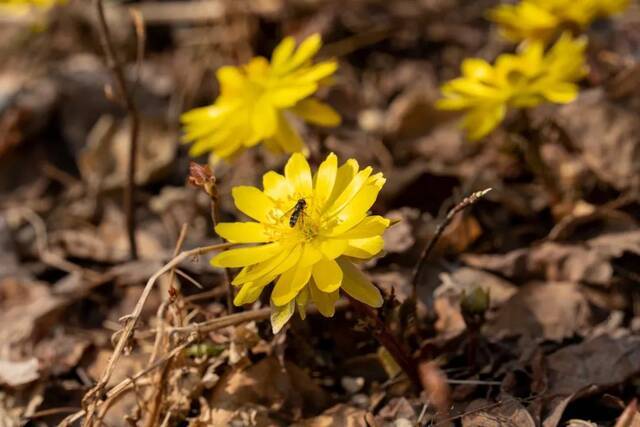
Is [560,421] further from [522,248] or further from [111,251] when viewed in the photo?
[111,251]

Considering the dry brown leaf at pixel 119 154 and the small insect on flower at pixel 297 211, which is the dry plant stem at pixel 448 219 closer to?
the small insect on flower at pixel 297 211

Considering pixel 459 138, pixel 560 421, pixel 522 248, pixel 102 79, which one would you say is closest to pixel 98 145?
pixel 102 79

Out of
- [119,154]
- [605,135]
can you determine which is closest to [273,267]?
[605,135]

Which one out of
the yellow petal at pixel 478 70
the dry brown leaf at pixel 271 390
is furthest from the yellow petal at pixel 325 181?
the yellow petal at pixel 478 70

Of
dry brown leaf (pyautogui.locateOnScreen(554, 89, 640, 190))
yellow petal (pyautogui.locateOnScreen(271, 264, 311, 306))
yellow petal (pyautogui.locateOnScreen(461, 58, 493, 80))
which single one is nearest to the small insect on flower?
yellow petal (pyautogui.locateOnScreen(271, 264, 311, 306))

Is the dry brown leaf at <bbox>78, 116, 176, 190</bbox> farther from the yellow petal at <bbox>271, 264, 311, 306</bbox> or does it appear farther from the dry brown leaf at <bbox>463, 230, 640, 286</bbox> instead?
the yellow petal at <bbox>271, 264, 311, 306</bbox>
